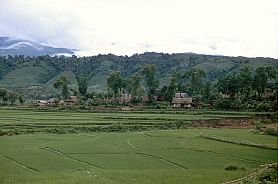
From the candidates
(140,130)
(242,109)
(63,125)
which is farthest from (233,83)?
(63,125)

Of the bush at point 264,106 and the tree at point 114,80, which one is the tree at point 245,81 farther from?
the tree at point 114,80

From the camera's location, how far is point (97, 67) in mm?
152875

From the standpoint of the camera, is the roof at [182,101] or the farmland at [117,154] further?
the roof at [182,101]

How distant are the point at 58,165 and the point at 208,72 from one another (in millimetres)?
113571

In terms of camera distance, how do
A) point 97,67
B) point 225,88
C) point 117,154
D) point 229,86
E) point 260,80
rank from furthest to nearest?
point 97,67
point 225,88
point 229,86
point 260,80
point 117,154

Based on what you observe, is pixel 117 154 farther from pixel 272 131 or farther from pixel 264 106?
pixel 264 106

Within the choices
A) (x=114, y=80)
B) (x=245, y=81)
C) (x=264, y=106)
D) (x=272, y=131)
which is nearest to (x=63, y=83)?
(x=114, y=80)

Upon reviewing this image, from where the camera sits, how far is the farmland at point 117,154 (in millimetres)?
19969

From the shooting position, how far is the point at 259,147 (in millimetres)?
31016

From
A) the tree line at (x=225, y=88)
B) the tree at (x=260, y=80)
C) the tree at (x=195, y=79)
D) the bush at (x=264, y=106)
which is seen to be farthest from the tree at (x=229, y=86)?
the bush at (x=264, y=106)

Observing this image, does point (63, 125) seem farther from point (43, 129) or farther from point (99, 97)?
point (99, 97)

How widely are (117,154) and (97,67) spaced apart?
127 m

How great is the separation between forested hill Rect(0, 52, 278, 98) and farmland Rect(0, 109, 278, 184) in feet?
279

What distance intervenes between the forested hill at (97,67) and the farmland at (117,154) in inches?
3351
